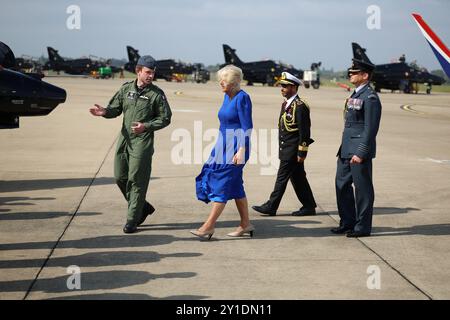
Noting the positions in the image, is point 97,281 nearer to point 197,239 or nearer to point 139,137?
point 197,239

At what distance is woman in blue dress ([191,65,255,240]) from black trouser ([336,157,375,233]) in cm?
132

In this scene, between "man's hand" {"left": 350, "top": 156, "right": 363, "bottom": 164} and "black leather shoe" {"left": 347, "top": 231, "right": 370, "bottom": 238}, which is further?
"black leather shoe" {"left": 347, "top": 231, "right": 370, "bottom": 238}

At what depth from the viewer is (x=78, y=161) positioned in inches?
506

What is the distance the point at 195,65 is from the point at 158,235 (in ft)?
251

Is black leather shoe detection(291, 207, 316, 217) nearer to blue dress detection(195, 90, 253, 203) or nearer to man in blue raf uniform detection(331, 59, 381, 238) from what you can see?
man in blue raf uniform detection(331, 59, 381, 238)

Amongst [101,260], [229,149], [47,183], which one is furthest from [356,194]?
[47,183]

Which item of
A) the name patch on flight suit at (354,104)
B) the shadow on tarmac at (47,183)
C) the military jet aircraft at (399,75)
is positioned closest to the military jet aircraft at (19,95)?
the shadow on tarmac at (47,183)

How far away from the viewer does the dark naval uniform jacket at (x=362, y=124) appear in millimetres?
7180

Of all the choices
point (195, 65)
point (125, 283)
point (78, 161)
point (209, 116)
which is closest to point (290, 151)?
point (125, 283)

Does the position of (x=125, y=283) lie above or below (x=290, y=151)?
below

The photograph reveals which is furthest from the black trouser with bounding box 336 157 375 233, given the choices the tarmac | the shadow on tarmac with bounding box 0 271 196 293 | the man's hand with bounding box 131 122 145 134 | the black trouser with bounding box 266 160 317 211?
the shadow on tarmac with bounding box 0 271 196 293

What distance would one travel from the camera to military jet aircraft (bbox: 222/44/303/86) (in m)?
64.9
